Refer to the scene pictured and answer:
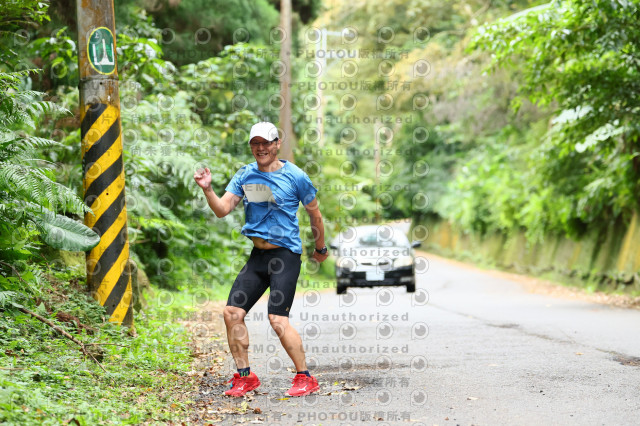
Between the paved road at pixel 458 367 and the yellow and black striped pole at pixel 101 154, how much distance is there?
149 cm

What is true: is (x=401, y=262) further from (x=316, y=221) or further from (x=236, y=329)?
(x=236, y=329)

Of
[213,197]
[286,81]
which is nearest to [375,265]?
[286,81]

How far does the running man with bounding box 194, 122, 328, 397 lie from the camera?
5.84m

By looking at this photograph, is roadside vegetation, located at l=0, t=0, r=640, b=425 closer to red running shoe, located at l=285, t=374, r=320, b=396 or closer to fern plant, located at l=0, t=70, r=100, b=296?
fern plant, located at l=0, t=70, r=100, b=296

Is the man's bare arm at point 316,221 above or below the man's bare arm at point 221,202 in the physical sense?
below

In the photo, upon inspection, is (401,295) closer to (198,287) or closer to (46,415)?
(198,287)

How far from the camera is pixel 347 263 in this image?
17.9 metres

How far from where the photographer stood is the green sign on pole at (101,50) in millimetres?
7305

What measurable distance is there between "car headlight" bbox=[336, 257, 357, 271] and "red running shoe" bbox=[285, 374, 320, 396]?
39.2ft

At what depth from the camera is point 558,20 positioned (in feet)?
42.3

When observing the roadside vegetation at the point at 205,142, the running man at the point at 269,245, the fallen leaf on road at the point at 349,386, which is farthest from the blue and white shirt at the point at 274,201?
the roadside vegetation at the point at 205,142

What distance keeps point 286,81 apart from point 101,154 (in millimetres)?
15637

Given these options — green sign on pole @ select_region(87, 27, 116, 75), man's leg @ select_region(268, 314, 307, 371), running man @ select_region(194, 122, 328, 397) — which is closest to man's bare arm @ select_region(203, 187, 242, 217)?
running man @ select_region(194, 122, 328, 397)

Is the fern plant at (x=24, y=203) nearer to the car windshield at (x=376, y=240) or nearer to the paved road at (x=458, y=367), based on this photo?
the paved road at (x=458, y=367)
